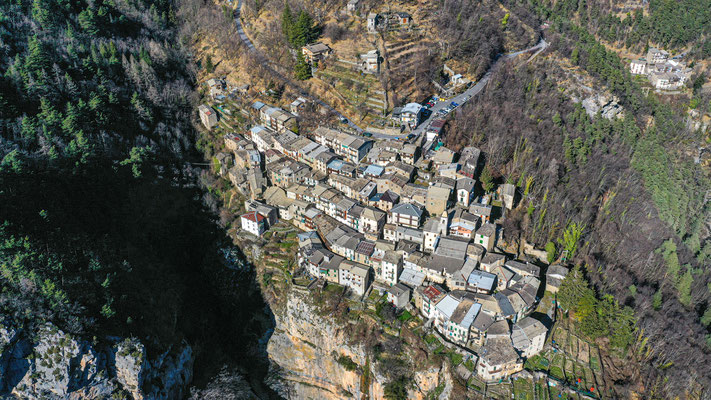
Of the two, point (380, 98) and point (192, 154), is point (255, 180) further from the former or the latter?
point (380, 98)

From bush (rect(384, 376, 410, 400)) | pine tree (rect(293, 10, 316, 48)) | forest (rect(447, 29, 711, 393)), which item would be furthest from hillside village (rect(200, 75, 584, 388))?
pine tree (rect(293, 10, 316, 48))

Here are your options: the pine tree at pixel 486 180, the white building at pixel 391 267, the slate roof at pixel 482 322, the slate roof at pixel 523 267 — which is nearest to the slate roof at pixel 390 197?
the white building at pixel 391 267

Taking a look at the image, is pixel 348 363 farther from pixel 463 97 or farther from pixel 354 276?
pixel 463 97

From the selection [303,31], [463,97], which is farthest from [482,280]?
[303,31]

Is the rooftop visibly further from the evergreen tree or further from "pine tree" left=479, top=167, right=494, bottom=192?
the evergreen tree

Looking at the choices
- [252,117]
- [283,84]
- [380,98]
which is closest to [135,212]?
[252,117]

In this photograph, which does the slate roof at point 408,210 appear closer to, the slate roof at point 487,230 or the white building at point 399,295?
the slate roof at point 487,230
